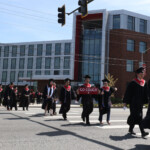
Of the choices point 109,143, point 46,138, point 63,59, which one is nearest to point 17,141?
point 46,138

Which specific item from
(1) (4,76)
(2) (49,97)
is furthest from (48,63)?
(2) (49,97)

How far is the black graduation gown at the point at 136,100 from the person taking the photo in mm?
7516

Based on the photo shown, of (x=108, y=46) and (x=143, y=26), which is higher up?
(x=143, y=26)

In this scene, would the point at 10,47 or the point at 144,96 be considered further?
the point at 10,47

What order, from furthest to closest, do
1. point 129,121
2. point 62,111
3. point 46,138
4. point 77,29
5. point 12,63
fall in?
point 12,63 → point 77,29 → point 62,111 → point 129,121 → point 46,138

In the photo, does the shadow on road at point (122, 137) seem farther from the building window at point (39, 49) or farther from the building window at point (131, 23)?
the building window at point (39, 49)

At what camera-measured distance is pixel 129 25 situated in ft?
143

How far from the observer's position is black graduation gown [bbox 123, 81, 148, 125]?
7.52m

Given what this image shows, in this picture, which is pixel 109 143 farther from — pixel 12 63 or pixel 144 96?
pixel 12 63

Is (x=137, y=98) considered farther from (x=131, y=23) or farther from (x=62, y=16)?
(x=131, y=23)

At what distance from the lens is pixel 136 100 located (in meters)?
7.59

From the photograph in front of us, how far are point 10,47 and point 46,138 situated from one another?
77.9m

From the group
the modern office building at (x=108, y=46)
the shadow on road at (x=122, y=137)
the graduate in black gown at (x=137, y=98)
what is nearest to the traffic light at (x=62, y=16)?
the graduate in black gown at (x=137, y=98)

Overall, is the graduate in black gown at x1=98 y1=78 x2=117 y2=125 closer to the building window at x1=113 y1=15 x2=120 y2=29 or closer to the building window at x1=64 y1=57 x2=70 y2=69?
the building window at x1=113 y1=15 x2=120 y2=29
